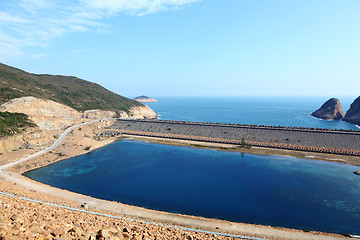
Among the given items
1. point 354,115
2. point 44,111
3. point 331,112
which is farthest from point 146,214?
point 331,112

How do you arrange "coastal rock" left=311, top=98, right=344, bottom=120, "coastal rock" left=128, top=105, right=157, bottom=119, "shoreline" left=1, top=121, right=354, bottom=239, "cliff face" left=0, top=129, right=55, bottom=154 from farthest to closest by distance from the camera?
"coastal rock" left=311, top=98, right=344, bottom=120, "coastal rock" left=128, top=105, right=157, bottom=119, "cliff face" left=0, top=129, right=55, bottom=154, "shoreline" left=1, top=121, right=354, bottom=239

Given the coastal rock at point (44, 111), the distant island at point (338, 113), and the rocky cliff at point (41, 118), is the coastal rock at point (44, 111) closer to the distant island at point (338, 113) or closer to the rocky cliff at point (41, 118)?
the rocky cliff at point (41, 118)

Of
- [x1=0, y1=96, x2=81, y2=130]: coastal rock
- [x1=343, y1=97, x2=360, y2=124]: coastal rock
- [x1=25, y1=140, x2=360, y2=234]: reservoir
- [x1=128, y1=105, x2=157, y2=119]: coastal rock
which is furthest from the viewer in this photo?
[x1=128, y1=105, x2=157, y2=119]: coastal rock

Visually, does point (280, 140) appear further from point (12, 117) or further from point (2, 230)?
point (12, 117)

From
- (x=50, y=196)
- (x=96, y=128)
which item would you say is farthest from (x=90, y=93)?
(x=50, y=196)

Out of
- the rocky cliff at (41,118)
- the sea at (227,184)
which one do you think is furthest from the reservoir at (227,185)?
the rocky cliff at (41,118)

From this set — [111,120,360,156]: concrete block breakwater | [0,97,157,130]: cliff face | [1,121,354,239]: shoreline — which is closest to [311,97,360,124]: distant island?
[111,120,360,156]: concrete block breakwater

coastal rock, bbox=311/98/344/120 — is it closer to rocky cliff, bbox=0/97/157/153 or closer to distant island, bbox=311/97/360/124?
distant island, bbox=311/97/360/124
